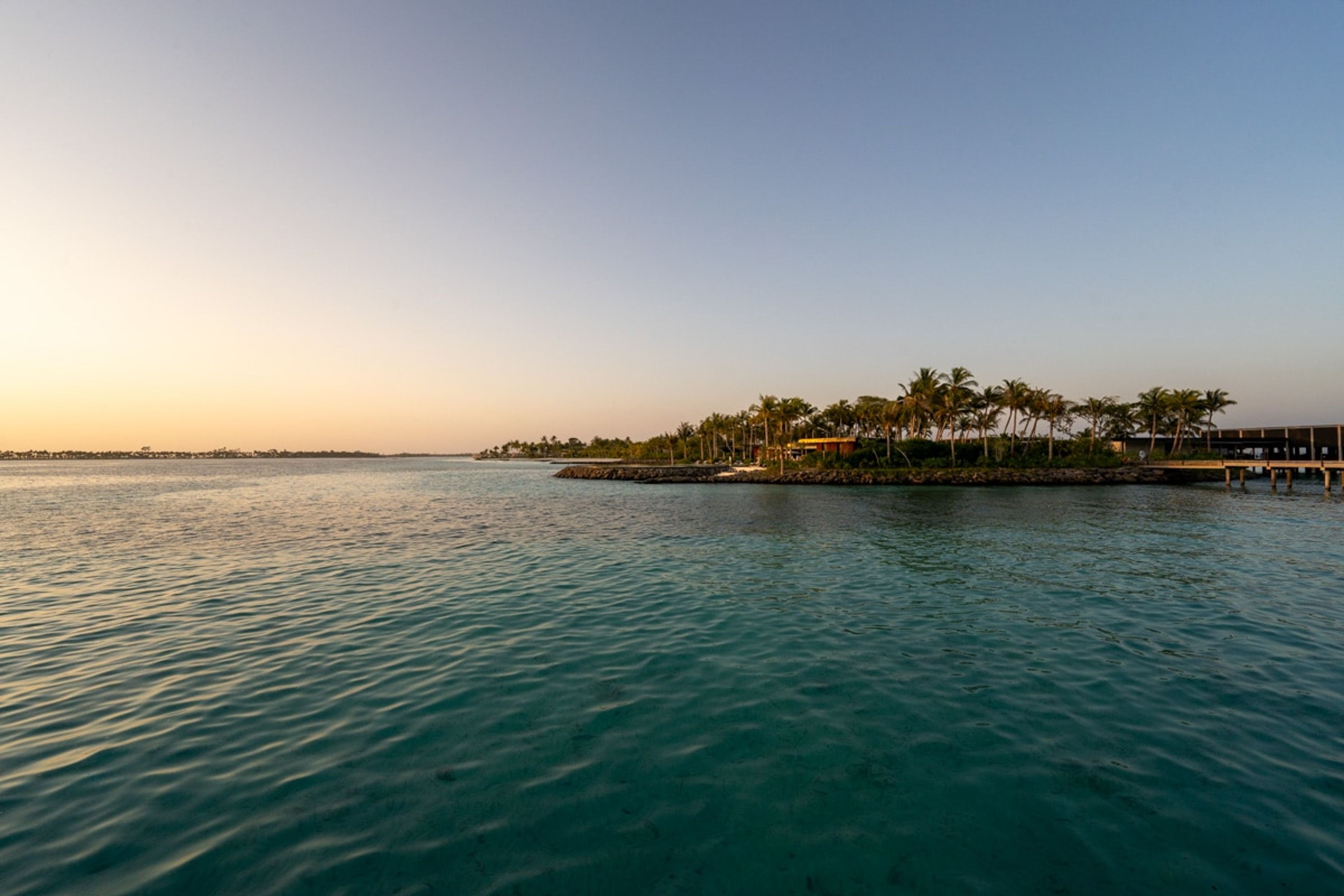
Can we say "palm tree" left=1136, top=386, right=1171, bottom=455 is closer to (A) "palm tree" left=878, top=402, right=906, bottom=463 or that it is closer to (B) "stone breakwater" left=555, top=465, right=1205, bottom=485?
(B) "stone breakwater" left=555, top=465, right=1205, bottom=485

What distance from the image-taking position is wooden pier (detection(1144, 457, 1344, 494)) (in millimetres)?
59406

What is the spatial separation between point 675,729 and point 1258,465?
9617 centimetres

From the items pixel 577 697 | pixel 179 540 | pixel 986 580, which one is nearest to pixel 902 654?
pixel 577 697

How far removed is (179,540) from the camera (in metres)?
28.9

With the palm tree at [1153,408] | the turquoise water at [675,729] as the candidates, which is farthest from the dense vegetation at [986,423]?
the turquoise water at [675,729]

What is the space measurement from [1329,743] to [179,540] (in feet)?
135

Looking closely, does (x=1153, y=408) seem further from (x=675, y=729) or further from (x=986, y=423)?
(x=675, y=729)

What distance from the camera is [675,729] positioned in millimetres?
8266

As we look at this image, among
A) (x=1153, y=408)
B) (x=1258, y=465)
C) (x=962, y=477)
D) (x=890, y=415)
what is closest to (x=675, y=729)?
(x=962, y=477)

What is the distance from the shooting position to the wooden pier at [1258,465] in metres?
59.4

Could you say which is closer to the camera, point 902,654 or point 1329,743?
point 1329,743

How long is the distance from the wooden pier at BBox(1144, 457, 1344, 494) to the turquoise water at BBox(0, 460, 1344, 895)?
60401mm

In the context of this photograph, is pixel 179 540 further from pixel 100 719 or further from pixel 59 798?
pixel 59 798

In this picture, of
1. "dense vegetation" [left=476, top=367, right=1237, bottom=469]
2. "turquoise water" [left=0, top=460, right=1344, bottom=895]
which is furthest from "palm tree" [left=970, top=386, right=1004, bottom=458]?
"turquoise water" [left=0, top=460, right=1344, bottom=895]
